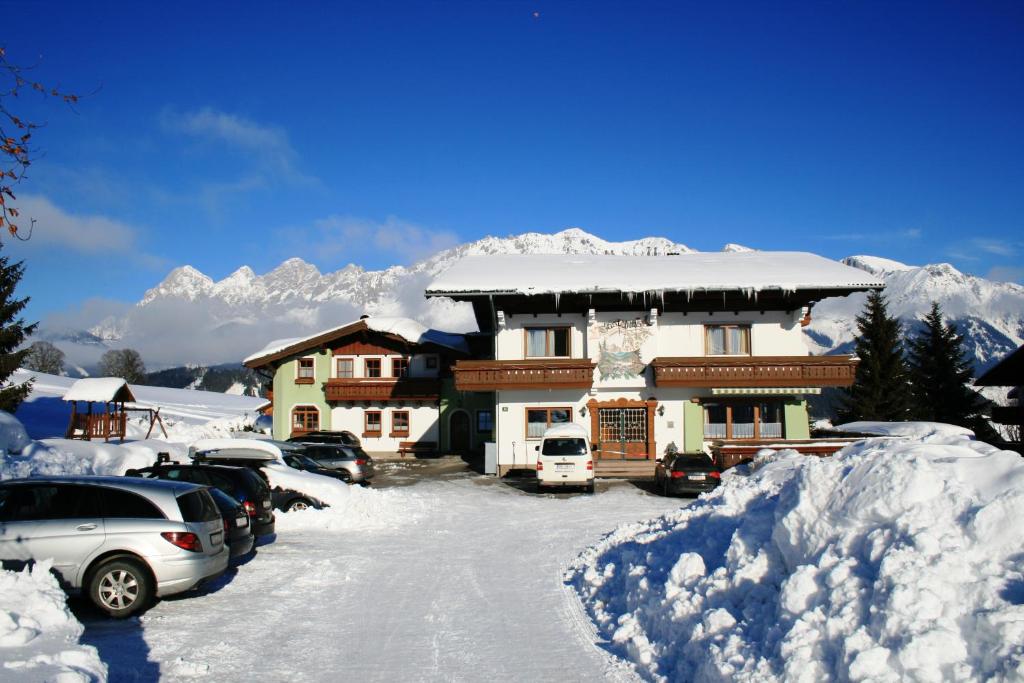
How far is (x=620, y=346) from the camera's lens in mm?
29391

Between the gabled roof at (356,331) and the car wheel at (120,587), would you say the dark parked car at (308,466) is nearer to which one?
the car wheel at (120,587)

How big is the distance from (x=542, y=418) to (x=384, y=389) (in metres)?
11.1

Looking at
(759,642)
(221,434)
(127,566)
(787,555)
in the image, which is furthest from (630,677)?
(221,434)

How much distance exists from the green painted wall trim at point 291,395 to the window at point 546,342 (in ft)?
43.8

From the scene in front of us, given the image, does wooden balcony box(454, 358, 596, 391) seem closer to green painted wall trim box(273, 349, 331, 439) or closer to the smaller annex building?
the smaller annex building

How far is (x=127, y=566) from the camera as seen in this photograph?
890cm

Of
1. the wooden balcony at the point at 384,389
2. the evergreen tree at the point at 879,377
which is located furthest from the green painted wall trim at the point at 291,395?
the evergreen tree at the point at 879,377

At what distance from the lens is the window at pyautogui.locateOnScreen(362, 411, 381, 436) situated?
37719 mm

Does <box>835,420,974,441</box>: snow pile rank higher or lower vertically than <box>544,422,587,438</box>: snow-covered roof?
lower

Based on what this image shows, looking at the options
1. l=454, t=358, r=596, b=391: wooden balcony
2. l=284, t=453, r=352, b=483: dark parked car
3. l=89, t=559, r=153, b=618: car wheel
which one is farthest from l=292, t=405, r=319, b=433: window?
l=89, t=559, r=153, b=618: car wheel

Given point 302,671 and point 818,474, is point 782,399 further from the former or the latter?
point 302,671

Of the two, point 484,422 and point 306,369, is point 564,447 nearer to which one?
point 484,422

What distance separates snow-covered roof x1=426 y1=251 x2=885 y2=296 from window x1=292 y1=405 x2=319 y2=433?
37.9 feet

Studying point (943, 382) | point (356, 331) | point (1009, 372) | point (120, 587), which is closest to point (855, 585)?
point (120, 587)
